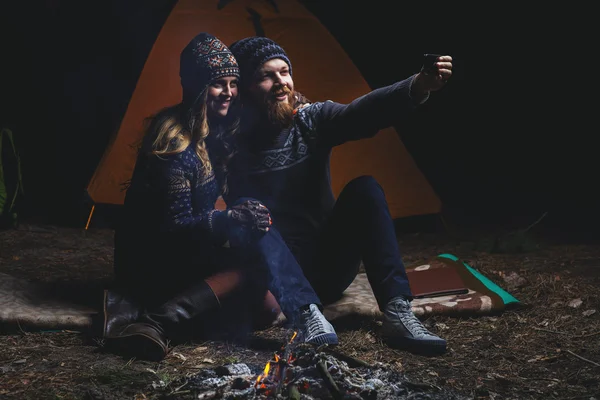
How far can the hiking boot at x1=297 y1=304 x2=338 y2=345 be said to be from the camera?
2.54m

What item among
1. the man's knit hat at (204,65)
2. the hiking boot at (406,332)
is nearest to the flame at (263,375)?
the hiking boot at (406,332)

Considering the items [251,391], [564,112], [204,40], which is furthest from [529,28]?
[251,391]

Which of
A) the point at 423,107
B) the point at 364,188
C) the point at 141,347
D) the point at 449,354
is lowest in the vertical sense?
the point at 449,354

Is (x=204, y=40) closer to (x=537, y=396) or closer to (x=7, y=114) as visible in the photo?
(x=537, y=396)

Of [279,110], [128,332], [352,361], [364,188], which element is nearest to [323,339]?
[352,361]

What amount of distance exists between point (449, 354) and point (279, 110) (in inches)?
52.0

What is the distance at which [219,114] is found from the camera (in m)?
2.85

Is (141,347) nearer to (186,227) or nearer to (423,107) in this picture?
(186,227)

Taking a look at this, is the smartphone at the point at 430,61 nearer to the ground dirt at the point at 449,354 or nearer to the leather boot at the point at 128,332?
the ground dirt at the point at 449,354

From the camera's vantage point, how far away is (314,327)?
8.50 feet

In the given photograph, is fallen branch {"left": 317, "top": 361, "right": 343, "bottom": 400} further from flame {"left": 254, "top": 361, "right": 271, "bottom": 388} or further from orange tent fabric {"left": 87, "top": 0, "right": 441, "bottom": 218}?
orange tent fabric {"left": 87, "top": 0, "right": 441, "bottom": 218}

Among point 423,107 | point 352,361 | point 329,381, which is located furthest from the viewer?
point 423,107

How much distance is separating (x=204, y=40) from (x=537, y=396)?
2015mm

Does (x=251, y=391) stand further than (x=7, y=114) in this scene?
No
